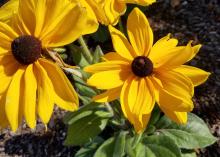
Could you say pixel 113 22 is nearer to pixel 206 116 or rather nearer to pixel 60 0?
pixel 60 0

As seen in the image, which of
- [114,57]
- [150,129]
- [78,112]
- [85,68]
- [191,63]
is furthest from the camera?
[191,63]

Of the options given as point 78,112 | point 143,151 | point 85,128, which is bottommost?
point 143,151

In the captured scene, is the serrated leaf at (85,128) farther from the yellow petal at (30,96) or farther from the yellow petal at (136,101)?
the yellow petal at (30,96)

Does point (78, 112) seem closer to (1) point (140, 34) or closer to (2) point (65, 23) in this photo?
(1) point (140, 34)

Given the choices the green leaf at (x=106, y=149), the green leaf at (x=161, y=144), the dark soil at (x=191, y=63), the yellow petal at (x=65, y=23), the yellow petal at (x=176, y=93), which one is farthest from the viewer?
the dark soil at (x=191, y=63)

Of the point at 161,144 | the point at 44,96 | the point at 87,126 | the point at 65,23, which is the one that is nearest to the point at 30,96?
the point at 44,96

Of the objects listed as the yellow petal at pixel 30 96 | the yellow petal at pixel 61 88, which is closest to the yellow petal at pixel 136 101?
the yellow petal at pixel 61 88

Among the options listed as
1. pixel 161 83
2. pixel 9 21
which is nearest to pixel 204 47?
pixel 161 83
